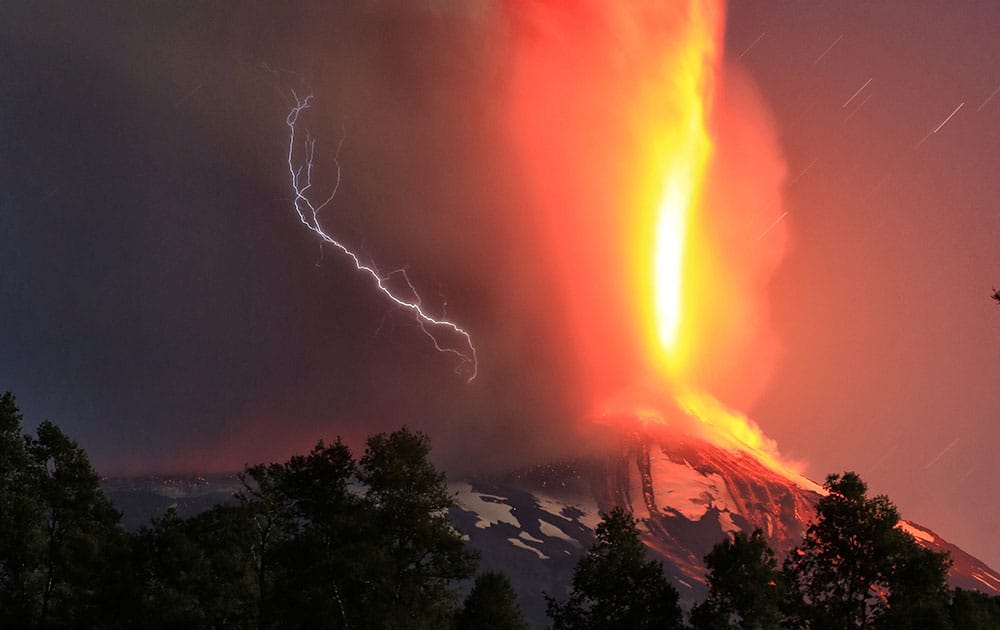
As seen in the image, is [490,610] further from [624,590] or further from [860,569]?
[860,569]

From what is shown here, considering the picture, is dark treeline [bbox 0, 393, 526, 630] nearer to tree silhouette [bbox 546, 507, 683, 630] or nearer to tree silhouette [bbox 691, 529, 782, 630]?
tree silhouette [bbox 546, 507, 683, 630]

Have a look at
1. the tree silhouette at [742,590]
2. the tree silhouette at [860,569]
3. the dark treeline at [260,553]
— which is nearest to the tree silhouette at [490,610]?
the dark treeline at [260,553]

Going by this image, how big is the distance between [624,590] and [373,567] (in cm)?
1174

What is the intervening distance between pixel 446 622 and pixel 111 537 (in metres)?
19.8

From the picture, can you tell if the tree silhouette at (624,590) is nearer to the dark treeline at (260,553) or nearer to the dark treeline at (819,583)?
the dark treeline at (819,583)

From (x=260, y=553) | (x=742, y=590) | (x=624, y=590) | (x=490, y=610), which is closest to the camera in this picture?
(x=742, y=590)

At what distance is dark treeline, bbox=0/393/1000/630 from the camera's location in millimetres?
33188

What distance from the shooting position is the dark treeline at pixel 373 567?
33.2 meters

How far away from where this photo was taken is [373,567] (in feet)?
108

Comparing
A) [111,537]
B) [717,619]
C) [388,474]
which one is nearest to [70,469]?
[111,537]

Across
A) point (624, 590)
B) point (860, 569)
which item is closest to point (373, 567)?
point (624, 590)

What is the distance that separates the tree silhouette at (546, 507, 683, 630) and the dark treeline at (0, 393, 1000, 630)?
0.06m

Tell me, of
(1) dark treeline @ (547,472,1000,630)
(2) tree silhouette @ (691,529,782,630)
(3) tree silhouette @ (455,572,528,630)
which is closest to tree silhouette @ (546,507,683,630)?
(1) dark treeline @ (547,472,1000,630)

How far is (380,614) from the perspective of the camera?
1280 inches
